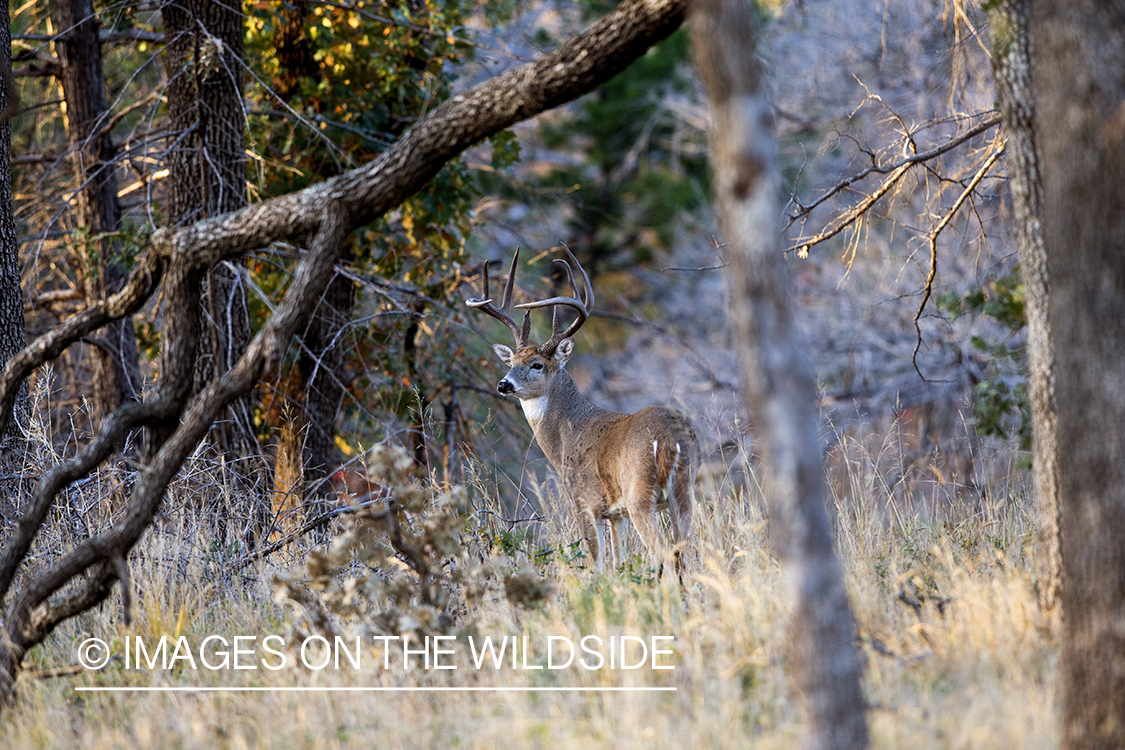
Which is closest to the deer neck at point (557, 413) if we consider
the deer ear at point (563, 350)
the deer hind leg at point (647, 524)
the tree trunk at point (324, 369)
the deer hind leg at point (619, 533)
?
the deer ear at point (563, 350)

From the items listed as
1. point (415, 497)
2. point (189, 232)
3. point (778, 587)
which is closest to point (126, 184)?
point (189, 232)

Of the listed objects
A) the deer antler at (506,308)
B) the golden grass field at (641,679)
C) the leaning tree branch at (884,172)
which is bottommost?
the golden grass field at (641,679)

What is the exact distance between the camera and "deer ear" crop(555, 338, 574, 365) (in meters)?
8.56

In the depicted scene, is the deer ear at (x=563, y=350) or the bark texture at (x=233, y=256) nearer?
the bark texture at (x=233, y=256)

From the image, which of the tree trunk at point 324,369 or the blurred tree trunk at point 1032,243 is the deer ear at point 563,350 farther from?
the blurred tree trunk at point 1032,243

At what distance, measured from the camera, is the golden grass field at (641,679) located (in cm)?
360

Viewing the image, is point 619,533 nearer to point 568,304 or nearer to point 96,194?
point 568,304

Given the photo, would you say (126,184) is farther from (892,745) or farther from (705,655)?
(892,745)

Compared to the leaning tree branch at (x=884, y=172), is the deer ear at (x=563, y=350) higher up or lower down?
lower down

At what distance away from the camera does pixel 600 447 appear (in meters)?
7.67

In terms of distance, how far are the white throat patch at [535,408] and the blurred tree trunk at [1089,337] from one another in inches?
223

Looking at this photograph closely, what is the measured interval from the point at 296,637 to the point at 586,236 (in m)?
16.7

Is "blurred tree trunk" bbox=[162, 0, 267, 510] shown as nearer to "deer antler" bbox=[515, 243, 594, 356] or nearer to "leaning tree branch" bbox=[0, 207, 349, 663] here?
"deer antler" bbox=[515, 243, 594, 356]

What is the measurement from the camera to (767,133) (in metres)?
3.01
